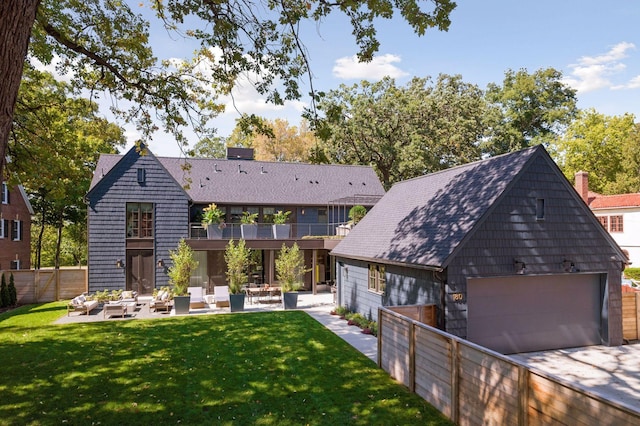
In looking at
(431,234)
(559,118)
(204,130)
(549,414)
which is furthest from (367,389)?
(559,118)

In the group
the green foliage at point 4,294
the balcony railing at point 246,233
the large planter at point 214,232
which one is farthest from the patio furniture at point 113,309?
the balcony railing at point 246,233

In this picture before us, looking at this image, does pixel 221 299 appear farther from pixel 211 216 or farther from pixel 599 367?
pixel 599 367

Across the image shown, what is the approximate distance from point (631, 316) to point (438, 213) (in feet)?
23.3

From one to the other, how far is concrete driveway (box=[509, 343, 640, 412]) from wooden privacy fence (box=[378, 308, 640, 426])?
2.78m

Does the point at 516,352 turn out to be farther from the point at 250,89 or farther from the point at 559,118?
the point at 559,118

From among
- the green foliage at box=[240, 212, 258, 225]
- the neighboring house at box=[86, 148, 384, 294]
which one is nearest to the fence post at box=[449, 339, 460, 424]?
the neighboring house at box=[86, 148, 384, 294]

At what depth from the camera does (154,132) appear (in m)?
11.9

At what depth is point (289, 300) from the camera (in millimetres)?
18844

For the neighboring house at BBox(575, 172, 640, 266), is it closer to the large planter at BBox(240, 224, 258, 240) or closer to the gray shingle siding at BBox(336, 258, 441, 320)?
the gray shingle siding at BBox(336, 258, 441, 320)

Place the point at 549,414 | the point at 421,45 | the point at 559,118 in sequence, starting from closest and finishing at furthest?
the point at 549,414 → the point at 421,45 → the point at 559,118

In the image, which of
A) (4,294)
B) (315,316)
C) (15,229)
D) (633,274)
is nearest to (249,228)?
(315,316)

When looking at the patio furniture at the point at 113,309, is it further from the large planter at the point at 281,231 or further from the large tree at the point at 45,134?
the large planter at the point at 281,231

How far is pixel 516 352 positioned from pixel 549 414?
290 inches

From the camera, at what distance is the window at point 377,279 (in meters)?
14.5
